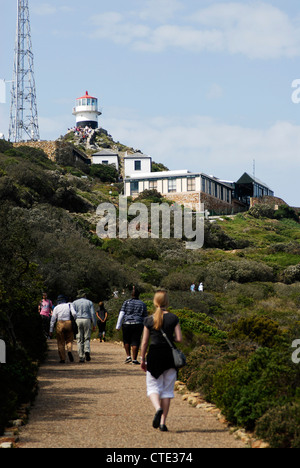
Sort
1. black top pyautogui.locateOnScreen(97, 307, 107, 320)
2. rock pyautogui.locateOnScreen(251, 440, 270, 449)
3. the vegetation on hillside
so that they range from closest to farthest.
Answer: rock pyautogui.locateOnScreen(251, 440, 270, 449), the vegetation on hillside, black top pyautogui.locateOnScreen(97, 307, 107, 320)

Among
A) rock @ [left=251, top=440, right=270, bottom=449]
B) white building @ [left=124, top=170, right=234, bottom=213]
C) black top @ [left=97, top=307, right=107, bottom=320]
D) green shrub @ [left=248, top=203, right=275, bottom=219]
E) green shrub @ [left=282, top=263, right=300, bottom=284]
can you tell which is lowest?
rock @ [left=251, top=440, right=270, bottom=449]

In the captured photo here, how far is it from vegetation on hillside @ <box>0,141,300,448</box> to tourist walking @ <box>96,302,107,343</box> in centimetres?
47

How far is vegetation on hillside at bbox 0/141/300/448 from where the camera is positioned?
9211mm

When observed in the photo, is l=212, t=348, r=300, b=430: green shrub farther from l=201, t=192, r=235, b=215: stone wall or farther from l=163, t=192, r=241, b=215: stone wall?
l=201, t=192, r=235, b=215: stone wall

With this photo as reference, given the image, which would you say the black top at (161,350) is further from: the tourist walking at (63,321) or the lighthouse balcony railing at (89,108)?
the lighthouse balcony railing at (89,108)

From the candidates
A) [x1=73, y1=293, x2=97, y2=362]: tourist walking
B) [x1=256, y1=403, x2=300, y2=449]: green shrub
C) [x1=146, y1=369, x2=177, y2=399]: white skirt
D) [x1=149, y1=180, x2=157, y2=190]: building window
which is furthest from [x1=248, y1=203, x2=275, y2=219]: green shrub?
[x1=256, y1=403, x2=300, y2=449]: green shrub

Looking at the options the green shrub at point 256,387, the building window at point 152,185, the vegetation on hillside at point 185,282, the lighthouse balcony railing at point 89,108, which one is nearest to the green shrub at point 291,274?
the vegetation on hillside at point 185,282

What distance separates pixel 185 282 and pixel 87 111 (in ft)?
242

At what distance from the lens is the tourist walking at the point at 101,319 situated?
65.6ft

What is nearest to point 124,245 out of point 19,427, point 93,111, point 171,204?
point 171,204

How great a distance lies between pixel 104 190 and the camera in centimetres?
7288

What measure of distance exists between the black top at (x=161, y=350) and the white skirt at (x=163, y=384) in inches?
2.4

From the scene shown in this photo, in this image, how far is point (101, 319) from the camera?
20312 millimetres

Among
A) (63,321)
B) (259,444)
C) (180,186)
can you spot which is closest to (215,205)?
(180,186)
